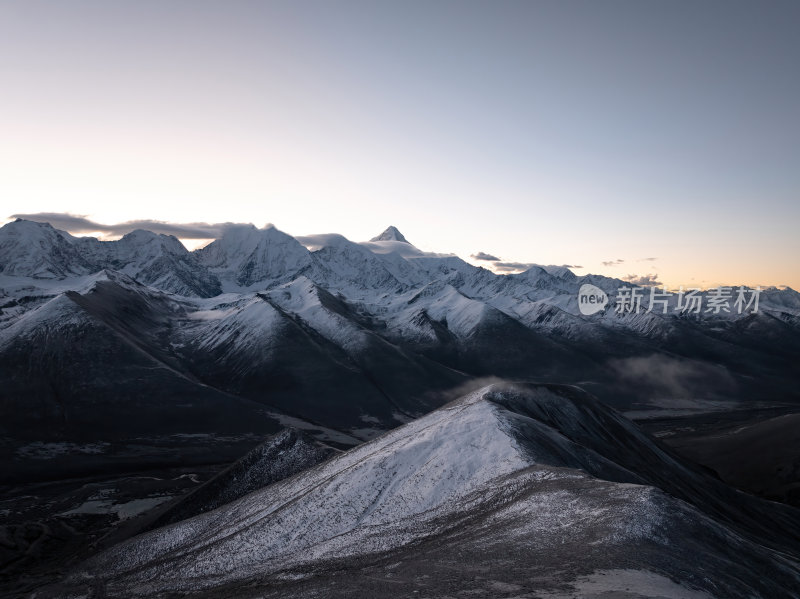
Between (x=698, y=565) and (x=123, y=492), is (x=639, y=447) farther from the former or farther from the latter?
(x=123, y=492)

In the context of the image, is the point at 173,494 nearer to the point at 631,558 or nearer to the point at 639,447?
the point at 639,447

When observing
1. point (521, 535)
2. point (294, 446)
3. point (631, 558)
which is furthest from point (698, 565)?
point (294, 446)

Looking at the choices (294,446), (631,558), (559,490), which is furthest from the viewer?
(294,446)

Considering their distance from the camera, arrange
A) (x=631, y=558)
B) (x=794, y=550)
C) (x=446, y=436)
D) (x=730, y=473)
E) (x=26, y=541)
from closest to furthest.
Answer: (x=631, y=558), (x=446, y=436), (x=794, y=550), (x=26, y=541), (x=730, y=473)

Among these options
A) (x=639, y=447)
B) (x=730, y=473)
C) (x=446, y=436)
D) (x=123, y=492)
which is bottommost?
(x=123, y=492)

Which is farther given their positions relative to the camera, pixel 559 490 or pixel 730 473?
pixel 730 473

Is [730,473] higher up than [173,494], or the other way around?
[730,473]

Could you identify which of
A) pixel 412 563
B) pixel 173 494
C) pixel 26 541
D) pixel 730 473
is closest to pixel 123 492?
pixel 173 494
